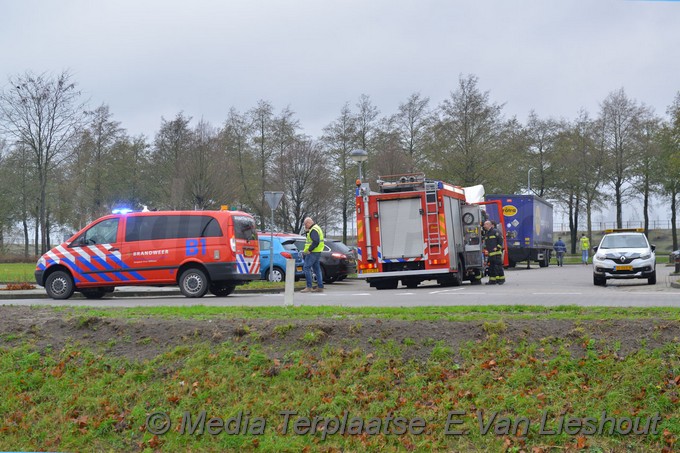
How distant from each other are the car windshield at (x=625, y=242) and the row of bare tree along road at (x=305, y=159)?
20.7 meters

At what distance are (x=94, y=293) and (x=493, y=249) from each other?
1094 centimetres

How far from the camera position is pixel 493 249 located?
23.1 meters

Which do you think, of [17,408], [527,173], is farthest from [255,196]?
[17,408]

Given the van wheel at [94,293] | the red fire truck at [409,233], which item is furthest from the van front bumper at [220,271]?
the red fire truck at [409,233]

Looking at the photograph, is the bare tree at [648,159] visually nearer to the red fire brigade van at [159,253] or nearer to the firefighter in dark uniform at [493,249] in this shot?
the firefighter in dark uniform at [493,249]

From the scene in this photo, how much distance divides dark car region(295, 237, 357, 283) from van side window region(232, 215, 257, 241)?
22.5 feet

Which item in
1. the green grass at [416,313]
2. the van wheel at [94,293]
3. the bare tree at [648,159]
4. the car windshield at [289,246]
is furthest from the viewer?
the bare tree at [648,159]

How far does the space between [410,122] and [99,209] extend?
20.9m

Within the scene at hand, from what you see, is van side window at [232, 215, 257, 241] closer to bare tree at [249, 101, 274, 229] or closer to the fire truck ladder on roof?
the fire truck ladder on roof

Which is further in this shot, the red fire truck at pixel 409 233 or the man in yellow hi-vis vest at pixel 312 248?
the red fire truck at pixel 409 233

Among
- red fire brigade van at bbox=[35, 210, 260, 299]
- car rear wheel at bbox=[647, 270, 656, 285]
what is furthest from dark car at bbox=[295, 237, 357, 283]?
car rear wheel at bbox=[647, 270, 656, 285]

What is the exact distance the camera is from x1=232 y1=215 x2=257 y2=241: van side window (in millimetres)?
19125

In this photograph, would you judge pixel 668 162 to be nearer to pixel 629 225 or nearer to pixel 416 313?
pixel 629 225

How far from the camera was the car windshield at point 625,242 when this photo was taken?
75.3 ft
